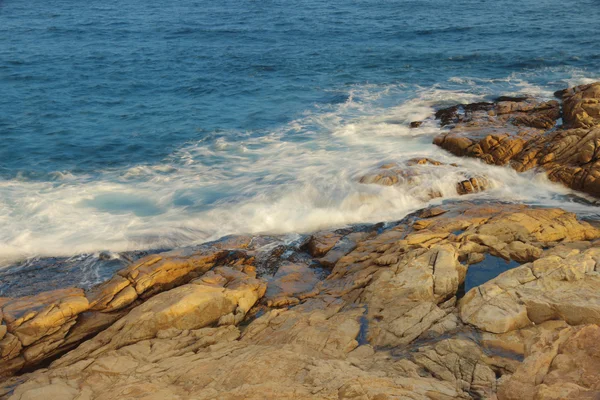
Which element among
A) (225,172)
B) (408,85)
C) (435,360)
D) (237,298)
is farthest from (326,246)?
(408,85)

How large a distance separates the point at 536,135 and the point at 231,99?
48.6ft

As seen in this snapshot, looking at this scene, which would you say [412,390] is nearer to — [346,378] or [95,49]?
[346,378]

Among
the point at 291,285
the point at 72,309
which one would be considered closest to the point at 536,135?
the point at 291,285

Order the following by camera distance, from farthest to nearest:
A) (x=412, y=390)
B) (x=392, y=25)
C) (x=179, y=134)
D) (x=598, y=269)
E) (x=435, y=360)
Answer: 1. (x=392, y=25)
2. (x=179, y=134)
3. (x=598, y=269)
4. (x=435, y=360)
5. (x=412, y=390)

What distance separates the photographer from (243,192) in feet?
58.6

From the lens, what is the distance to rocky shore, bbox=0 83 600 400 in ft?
24.7

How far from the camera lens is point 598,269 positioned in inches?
376

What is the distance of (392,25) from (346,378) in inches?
1417

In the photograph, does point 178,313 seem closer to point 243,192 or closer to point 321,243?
point 321,243

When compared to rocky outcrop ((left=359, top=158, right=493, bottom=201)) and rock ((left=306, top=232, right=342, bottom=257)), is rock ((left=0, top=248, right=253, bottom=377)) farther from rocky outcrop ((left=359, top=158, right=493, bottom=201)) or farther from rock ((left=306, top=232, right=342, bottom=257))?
rocky outcrop ((left=359, top=158, right=493, bottom=201))

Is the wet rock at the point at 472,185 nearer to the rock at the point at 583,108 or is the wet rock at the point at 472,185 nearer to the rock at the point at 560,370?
the rock at the point at 583,108

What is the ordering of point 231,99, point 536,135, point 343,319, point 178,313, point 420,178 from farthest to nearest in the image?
point 231,99 → point 536,135 → point 420,178 → point 178,313 → point 343,319

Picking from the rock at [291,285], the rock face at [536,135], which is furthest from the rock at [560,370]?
the rock face at [536,135]

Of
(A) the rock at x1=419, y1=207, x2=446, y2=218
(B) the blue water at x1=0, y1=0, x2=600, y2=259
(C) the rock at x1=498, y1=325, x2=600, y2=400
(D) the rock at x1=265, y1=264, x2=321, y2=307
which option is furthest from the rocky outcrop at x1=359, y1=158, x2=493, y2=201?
(C) the rock at x1=498, y1=325, x2=600, y2=400
